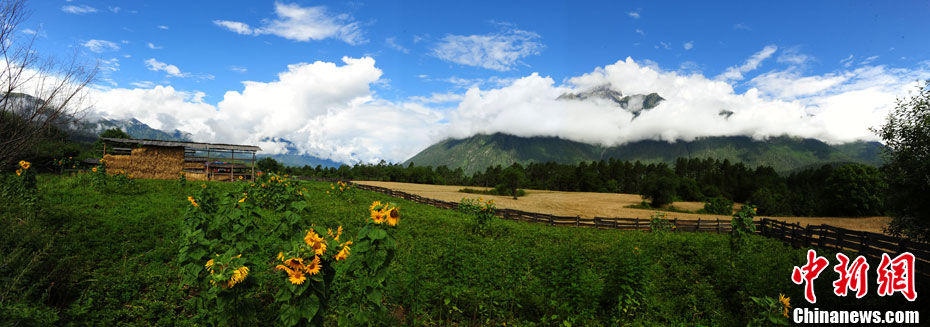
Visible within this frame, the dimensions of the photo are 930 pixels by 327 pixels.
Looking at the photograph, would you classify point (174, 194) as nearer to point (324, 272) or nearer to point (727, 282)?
point (324, 272)

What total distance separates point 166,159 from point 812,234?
127ft

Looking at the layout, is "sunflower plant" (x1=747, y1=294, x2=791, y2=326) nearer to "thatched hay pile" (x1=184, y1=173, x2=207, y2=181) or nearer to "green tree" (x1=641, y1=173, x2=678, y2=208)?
"thatched hay pile" (x1=184, y1=173, x2=207, y2=181)

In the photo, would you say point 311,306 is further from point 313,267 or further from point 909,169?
point 909,169

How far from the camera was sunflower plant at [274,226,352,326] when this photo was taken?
10.7ft

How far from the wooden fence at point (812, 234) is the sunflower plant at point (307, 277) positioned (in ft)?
43.3

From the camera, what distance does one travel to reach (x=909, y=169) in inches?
387

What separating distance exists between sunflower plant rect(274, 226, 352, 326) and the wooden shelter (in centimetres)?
2822

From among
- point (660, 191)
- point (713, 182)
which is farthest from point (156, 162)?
point (713, 182)

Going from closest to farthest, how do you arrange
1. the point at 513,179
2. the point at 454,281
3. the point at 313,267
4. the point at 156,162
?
1. the point at 313,267
2. the point at 454,281
3. the point at 156,162
4. the point at 513,179

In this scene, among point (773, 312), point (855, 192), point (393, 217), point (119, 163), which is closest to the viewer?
point (393, 217)

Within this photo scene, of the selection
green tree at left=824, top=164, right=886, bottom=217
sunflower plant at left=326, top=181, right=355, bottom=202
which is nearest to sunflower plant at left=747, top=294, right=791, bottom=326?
sunflower plant at left=326, top=181, right=355, bottom=202

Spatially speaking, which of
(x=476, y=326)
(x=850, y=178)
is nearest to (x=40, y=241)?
(x=476, y=326)

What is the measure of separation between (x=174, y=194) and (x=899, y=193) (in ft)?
87.0

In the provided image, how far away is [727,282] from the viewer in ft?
26.0
